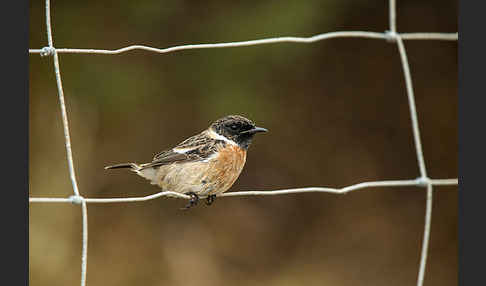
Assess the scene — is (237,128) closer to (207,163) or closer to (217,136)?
(217,136)

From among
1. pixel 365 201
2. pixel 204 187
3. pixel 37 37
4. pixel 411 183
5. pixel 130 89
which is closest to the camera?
pixel 411 183

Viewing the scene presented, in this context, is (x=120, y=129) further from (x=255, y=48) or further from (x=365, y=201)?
(x=365, y=201)

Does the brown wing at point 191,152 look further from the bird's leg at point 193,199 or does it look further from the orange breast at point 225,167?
the bird's leg at point 193,199

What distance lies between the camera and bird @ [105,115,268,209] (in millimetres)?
3305

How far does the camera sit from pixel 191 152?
3.45 meters

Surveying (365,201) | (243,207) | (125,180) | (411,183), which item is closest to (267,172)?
(243,207)

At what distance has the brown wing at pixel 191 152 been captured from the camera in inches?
134

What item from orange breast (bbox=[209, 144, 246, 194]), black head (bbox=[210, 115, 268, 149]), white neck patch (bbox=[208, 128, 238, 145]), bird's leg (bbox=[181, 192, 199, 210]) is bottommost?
bird's leg (bbox=[181, 192, 199, 210])

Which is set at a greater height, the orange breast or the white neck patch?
the white neck patch

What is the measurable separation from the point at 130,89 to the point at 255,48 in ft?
3.84

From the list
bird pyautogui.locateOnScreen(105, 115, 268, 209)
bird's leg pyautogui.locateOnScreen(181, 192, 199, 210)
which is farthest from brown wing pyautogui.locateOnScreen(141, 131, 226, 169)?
bird's leg pyautogui.locateOnScreen(181, 192, 199, 210)

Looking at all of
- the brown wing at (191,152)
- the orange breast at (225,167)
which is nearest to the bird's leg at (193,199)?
the orange breast at (225,167)

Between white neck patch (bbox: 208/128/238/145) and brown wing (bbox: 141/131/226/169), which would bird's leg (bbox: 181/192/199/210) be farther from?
white neck patch (bbox: 208/128/238/145)

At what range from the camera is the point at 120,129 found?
5453 mm
